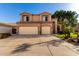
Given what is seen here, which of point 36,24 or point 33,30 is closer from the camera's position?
point 33,30

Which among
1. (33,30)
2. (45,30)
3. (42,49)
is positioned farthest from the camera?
(45,30)

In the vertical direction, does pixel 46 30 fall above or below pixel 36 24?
below

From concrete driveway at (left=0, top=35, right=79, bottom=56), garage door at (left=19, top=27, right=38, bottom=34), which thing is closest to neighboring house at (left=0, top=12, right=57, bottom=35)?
garage door at (left=19, top=27, right=38, bottom=34)

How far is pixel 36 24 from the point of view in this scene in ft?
66.0

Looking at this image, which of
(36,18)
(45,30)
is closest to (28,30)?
(45,30)

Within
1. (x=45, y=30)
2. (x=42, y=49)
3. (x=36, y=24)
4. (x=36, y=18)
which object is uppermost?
(x=36, y=18)

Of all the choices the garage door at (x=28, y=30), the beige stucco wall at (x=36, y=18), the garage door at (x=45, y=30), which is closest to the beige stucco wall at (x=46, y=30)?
the garage door at (x=45, y=30)

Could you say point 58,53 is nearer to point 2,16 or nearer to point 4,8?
point 4,8

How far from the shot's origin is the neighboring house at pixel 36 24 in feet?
→ 62.5

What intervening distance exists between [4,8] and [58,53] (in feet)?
21.6

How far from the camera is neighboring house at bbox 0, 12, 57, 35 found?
19.0 m

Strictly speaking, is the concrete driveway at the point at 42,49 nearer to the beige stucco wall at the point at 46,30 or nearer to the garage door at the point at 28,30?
the garage door at the point at 28,30

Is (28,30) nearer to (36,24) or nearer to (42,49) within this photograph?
(36,24)

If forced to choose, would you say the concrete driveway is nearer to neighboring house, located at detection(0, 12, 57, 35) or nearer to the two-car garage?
the two-car garage
